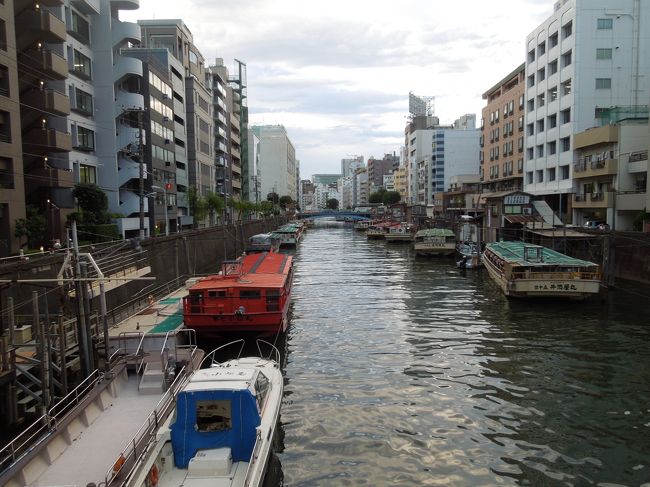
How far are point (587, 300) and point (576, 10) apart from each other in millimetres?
41070

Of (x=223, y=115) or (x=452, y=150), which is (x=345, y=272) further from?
(x=452, y=150)

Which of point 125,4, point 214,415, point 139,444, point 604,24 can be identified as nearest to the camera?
point 214,415

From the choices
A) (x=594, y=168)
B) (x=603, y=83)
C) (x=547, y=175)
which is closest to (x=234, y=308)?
(x=594, y=168)

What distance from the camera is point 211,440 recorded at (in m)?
10.8

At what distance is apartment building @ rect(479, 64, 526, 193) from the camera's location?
78.2 m

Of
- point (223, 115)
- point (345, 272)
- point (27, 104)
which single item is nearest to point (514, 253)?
point (345, 272)

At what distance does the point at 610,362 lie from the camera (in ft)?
64.9

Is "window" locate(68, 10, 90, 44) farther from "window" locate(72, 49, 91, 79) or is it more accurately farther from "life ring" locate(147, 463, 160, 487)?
"life ring" locate(147, 463, 160, 487)

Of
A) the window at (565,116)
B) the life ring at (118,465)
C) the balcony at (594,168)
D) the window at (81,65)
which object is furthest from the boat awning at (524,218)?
the life ring at (118,465)

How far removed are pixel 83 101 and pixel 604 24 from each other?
176 feet

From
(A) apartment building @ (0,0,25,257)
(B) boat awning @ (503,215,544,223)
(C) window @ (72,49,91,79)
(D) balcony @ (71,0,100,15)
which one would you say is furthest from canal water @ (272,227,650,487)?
(D) balcony @ (71,0,100,15)

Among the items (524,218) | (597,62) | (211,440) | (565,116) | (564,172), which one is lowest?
(211,440)

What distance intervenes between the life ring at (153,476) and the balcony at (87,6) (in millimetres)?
47068

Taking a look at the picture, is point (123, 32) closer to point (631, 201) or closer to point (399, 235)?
point (631, 201)
